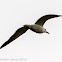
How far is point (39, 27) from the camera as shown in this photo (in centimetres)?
1780

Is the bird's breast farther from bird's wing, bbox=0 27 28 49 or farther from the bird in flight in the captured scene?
bird's wing, bbox=0 27 28 49

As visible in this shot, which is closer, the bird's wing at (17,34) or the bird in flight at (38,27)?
the bird in flight at (38,27)

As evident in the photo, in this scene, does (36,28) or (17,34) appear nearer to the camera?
(36,28)

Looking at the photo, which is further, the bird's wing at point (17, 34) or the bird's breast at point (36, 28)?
the bird's wing at point (17, 34)

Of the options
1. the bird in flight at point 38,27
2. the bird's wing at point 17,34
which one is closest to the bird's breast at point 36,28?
the bird in flight at point 38,27

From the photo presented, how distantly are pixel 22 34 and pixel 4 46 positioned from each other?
118 cm

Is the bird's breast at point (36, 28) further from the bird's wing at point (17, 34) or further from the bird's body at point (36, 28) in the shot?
the bird's wing at point (17, 34)

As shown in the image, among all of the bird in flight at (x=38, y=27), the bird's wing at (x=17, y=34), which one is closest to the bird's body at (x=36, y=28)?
the bird in flight at (x=38, y=27)

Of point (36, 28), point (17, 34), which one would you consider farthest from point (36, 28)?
point (17, 34)

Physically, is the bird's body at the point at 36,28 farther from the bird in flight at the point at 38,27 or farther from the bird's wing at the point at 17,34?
the bird's wing at the point at 17,34

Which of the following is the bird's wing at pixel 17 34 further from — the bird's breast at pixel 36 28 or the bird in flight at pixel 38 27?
the bird's breast at pixel 36 28

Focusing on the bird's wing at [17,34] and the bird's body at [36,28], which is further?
the bird's wing at [17,34]

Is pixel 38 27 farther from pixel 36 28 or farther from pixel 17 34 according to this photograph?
pixel 17 34

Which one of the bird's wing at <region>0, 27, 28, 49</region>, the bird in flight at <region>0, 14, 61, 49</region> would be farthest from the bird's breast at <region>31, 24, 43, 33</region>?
the bird's wing at <region>0, 27, 28, 49</region>
